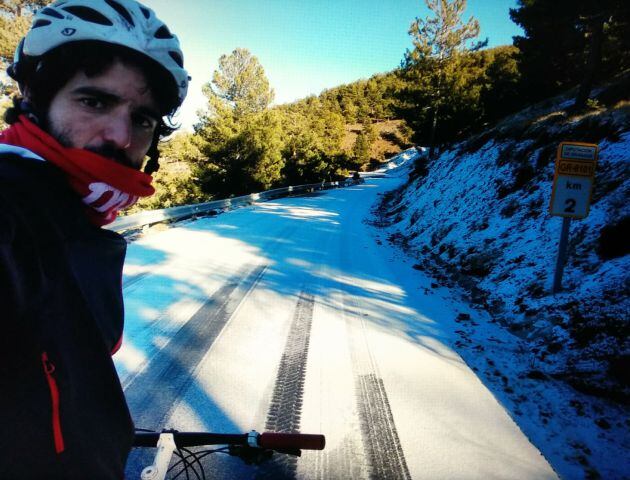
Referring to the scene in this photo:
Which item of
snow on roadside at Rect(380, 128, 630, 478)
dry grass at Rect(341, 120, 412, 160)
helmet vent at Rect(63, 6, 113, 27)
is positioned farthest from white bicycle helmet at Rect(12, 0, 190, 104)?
dry grass at Rect(341, 120, 412, 160)

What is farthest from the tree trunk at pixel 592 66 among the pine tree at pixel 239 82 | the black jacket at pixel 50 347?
the pine tree at pixel 239 82

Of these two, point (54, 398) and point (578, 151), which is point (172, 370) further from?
point (578, 151)

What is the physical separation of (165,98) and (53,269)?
1096mm

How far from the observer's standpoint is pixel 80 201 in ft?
3.56

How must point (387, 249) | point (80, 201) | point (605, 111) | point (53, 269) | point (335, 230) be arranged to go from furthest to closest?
point (335, 230) → point (387, 249) → point (605, 111) → point (80, 201) → point (53, 269)

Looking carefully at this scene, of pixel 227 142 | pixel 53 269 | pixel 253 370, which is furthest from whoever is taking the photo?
pixel 227 142

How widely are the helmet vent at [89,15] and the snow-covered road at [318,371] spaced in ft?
8.16

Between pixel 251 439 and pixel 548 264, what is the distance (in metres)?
5.67

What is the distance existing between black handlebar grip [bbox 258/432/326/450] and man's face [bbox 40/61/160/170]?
4.40 feet

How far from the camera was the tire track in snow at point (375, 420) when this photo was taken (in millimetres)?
2182

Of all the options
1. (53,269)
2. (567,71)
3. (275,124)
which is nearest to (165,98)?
(53,269)

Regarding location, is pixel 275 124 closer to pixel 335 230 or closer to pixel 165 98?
pixel 335 230

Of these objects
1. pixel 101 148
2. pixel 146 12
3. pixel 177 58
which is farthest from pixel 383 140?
pixel 101 148

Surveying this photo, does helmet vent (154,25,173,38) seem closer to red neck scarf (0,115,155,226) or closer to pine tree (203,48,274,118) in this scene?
red neck scarf (0,115,155,226)
